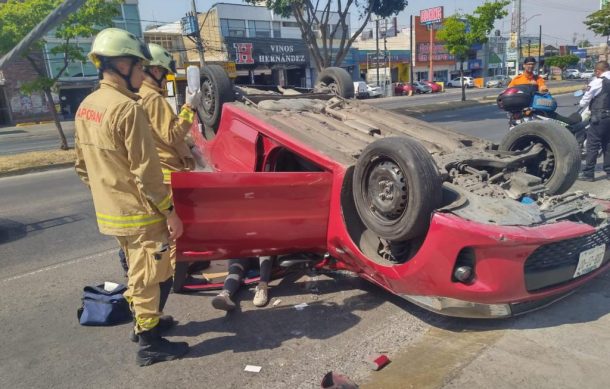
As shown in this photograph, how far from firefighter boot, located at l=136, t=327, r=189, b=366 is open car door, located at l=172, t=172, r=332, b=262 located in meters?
0.67

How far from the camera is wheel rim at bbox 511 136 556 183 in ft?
12.5

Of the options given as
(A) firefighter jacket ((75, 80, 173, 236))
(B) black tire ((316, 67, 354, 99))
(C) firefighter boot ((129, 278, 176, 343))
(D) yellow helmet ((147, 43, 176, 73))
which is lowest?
(C) firefighter boot ((129, 278, 176, 343))

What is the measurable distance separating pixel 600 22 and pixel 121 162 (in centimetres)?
2889

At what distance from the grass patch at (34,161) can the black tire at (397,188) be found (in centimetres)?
1017

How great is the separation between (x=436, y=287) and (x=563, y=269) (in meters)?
0.76

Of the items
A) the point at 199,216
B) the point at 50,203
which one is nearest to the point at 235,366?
the point at 199,216

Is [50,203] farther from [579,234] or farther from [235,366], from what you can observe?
[579,234]

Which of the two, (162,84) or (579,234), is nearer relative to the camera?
(579,234)

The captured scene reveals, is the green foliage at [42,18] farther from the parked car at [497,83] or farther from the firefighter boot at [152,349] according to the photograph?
the parked car at [497,83]

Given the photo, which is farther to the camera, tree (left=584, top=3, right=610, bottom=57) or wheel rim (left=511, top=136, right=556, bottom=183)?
tree (left=584, top=3, right=610, bottom=57)

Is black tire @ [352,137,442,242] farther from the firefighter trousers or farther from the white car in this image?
the white car

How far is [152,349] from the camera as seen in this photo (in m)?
2.78

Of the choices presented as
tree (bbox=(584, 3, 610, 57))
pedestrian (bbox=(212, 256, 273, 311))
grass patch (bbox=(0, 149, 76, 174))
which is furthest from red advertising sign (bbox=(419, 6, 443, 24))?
pedestrian (bbox=(212, 256, 273, 311))

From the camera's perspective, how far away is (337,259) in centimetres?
341
